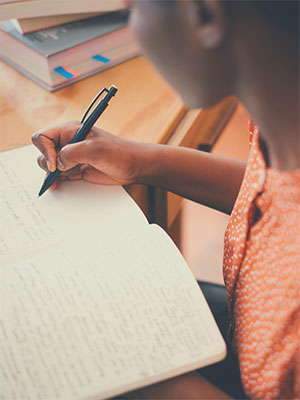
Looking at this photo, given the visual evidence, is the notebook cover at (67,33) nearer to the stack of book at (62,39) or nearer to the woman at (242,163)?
the stack of book at (62,39)

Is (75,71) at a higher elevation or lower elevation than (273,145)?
lower

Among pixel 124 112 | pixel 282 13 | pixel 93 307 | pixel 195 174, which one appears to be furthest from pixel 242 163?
pixel 282 13

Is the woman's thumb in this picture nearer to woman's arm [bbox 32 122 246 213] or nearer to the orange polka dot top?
woman's arm [bbox 32 122 246 213]

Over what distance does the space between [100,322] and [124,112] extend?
458 millimetres

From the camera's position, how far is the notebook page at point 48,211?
24.7 inches

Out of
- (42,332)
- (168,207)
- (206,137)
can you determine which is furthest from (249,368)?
(206,137)

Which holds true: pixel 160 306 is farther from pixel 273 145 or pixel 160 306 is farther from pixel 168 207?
pixel 168 207

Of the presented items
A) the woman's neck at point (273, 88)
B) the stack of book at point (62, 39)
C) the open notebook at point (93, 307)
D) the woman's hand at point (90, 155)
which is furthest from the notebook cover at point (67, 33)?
the woman's neck at point (273, 88)

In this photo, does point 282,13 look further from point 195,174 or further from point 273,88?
point 195,174

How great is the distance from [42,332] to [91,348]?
0.06 m

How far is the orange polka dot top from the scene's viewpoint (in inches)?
22.3

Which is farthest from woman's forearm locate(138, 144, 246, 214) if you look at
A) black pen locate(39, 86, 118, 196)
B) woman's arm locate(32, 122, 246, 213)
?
black pen locate(39, 86, 118, 196)

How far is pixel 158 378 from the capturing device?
19.3 inches

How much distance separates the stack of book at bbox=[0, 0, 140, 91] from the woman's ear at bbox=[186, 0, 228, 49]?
635 millimetres
